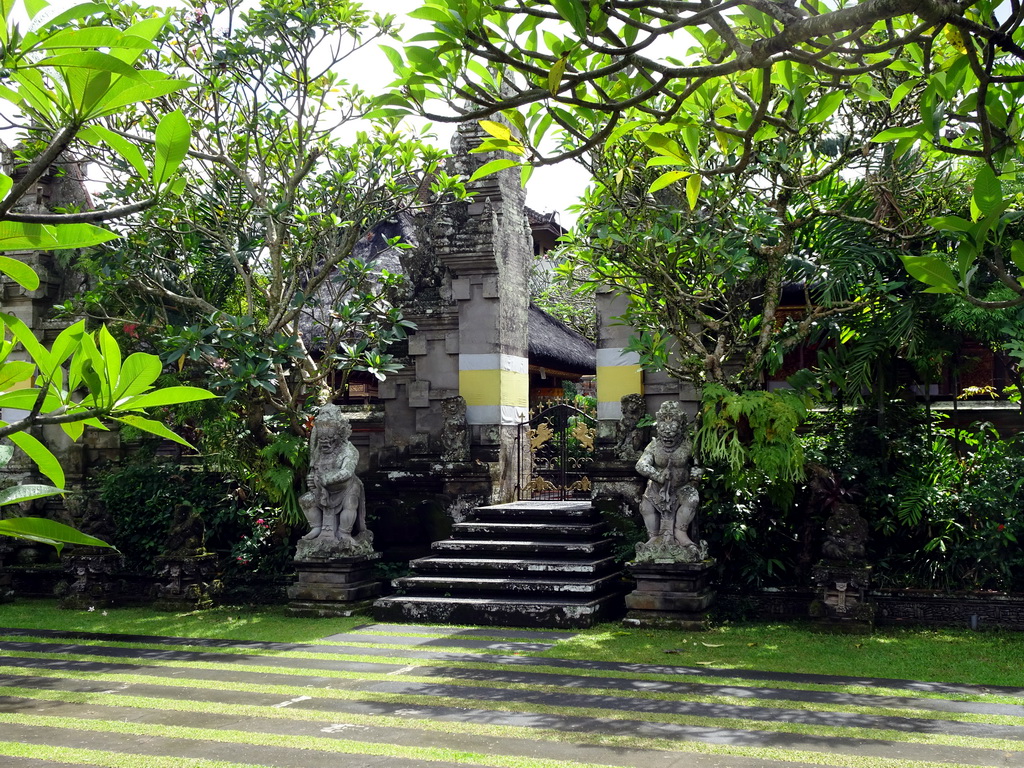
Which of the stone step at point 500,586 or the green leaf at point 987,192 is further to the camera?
the stone step at point 500,586

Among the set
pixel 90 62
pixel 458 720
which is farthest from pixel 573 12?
pixel 458 720

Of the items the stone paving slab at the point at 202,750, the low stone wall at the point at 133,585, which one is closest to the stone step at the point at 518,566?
the low stone wall at the point at 133,585

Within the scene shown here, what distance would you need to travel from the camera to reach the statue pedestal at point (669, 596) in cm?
790

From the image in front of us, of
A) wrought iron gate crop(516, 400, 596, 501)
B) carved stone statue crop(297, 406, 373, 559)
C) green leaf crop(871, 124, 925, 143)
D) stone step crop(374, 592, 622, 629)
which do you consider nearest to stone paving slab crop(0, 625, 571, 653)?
stone step crop(374, 592, 622, 629)

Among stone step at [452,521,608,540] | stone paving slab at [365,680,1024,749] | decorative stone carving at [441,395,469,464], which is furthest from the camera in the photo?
decorative stone carving at [441,395,469,464]

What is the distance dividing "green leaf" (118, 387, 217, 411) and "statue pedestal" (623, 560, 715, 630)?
268 inches

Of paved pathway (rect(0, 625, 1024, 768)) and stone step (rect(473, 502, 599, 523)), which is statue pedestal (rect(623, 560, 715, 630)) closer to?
paved pathway (rect(0, 625, 1024, 768))

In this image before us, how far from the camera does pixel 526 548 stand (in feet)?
30.1

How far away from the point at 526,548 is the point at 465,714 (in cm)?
367

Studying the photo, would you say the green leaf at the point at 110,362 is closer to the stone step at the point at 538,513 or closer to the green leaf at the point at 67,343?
the green leaf at the point at 67,343

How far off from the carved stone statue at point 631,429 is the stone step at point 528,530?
73 centimetres

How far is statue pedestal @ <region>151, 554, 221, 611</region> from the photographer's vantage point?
30.9 ft

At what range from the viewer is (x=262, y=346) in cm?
894

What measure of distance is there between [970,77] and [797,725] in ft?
11.0
